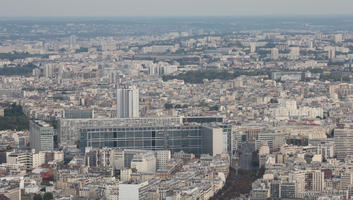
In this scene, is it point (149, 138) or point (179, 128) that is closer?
point (149, 138)

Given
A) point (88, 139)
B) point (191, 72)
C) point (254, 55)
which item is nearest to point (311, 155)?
point (88, 139)

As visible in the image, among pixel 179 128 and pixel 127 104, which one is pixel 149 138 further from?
pixel 127 104

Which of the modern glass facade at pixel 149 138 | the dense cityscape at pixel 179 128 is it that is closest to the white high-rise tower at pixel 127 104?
the dense cityscape at pixel 179 128

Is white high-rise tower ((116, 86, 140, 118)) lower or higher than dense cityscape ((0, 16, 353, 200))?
higher

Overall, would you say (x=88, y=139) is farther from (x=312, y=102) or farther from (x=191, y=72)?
(x=191, y=72)

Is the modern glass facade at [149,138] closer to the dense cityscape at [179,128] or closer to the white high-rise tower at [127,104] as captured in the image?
the dense cityscape at [179,128]

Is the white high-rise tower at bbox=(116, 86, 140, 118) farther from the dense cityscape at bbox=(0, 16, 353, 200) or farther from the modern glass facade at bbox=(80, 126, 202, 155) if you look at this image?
the modern glass facade at bbox=(80, 126, 202, 155)

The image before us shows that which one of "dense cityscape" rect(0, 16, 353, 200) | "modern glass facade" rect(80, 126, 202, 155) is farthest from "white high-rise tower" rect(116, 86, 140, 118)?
"modern glass facade" rect(80, 126, 202, 155)

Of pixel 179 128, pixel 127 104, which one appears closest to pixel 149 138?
pixel 179 128

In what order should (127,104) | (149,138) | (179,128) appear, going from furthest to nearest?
(127,104) < (179,128) < (149,138)
